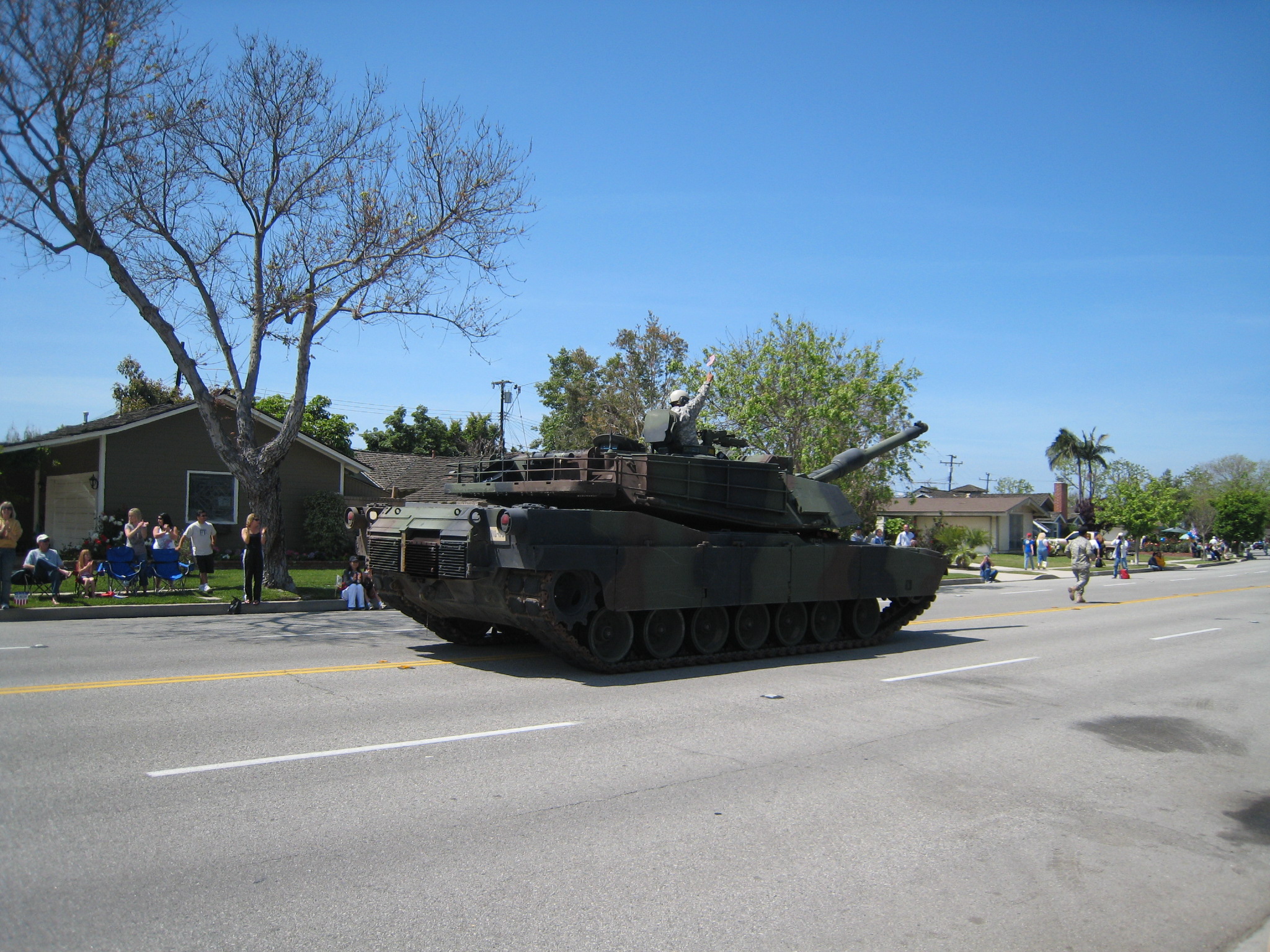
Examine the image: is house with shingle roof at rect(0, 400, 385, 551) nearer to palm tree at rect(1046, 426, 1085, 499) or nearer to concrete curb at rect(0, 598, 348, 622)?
concrete curb at rect(0, 598, 348, 622)

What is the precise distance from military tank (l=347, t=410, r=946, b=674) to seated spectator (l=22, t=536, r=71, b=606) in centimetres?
633

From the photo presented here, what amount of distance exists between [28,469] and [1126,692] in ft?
76.0

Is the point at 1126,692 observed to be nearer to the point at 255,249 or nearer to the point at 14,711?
the point at 14,711

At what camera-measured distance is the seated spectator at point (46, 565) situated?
14.8 metres

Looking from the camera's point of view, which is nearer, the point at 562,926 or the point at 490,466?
the point at 562,926

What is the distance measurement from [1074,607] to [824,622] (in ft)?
34.8

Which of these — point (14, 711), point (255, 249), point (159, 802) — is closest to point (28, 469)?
point (255, 249)

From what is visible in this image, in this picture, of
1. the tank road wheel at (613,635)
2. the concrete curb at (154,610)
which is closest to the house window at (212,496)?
the concrete curb at (154,610)

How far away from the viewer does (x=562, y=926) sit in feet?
13.2

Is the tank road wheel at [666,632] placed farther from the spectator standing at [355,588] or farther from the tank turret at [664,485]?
the spectator standing at [355,588]

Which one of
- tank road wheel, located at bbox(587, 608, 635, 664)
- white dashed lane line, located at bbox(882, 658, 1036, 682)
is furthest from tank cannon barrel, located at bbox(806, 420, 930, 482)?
tank road wheel, located at bbox(587, 608, 635, 664)

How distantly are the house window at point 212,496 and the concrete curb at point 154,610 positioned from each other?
8.84 metres

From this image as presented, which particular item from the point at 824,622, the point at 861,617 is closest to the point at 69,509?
the point at 824,622

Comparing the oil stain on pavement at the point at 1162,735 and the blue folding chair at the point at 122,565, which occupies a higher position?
the blue folding chair at the point at 122,565
